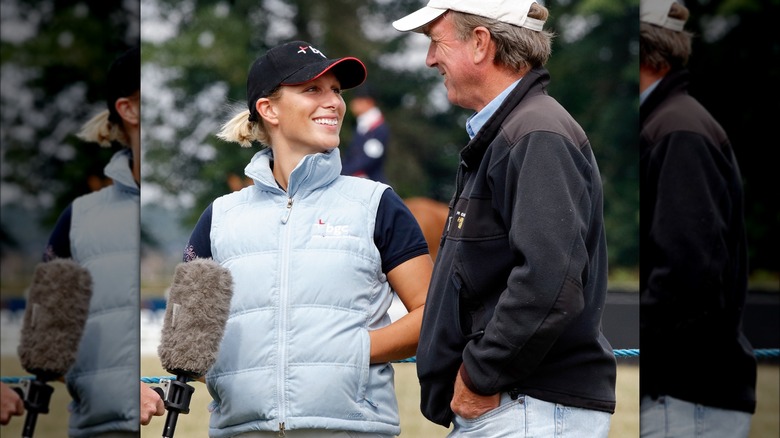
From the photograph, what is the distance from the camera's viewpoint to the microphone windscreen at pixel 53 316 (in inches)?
84.7

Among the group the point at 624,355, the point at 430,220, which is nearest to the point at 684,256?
the point at 624,355

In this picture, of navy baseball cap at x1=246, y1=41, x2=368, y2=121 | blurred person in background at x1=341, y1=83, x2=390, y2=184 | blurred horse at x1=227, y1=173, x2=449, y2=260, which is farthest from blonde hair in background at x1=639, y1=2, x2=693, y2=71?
blurred horse at x1=227, y1=173, x2=449, y2=260

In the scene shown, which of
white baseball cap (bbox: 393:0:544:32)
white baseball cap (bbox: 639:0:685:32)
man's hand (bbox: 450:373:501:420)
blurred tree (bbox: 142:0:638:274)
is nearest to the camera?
man's hand (bbox: 450:373:501:420)

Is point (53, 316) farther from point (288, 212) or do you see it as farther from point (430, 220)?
point (430, 220)

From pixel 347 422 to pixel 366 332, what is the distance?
0.19m

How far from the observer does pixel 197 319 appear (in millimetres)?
2199

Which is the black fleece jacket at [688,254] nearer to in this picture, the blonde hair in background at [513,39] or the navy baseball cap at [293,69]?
the blonde hair in background at [513,39]

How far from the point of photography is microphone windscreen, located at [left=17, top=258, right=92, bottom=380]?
84.7 inches

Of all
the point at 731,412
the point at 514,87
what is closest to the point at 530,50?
the point at 514,87

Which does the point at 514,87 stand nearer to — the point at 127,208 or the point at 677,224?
the point at 677,224

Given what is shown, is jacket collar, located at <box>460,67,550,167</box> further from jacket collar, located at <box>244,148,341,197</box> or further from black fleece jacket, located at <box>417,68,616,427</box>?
jacket collar, located at <box>244,148,341,197</box>

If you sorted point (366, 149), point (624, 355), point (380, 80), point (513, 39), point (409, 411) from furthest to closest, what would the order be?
point (380, 80) → point (366, 149) → point (409, 411) → point (624, 355) → point (513, 39)

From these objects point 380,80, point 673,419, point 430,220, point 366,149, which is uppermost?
point 673,419

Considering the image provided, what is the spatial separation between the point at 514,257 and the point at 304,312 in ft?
1.57
